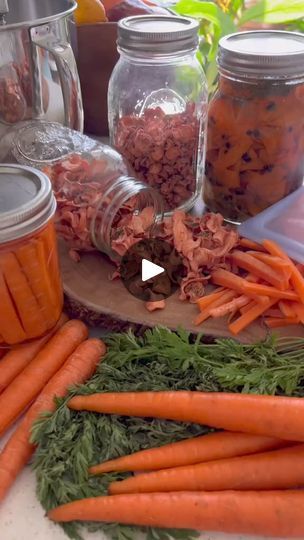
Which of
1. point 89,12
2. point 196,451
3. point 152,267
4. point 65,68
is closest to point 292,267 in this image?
point 152,267

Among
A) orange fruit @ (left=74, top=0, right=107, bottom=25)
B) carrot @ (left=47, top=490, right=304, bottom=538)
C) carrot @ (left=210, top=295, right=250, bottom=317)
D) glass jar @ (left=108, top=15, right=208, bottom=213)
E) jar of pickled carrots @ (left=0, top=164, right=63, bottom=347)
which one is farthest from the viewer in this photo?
orange fruit @ (left=74, top=0, right=107, bottom=25)

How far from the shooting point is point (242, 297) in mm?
915

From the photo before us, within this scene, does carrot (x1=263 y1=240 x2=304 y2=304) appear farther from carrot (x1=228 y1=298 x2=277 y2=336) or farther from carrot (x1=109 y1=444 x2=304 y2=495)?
carrot (x1=109 y1=444 x2=304 y2=495)

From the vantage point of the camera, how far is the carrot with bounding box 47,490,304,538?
677 millimetres

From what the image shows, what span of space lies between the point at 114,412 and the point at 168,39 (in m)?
0.63

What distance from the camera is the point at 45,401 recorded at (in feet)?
2.69

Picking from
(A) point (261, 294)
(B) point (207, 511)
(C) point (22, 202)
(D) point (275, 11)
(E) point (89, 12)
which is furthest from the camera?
(D) point (275, 11)

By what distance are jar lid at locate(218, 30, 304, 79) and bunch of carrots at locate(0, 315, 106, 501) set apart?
1.69ft

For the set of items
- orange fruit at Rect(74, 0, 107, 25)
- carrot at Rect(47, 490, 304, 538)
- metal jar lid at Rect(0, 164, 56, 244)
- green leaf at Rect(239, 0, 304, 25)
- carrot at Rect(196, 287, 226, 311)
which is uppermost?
orange fruit at Rect(74, 0, 107, 25)

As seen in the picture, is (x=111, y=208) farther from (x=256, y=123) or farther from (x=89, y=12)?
(x=89, y=12)

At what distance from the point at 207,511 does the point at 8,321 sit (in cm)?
39

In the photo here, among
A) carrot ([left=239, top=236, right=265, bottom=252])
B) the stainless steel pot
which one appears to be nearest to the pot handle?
the stainless steel pot

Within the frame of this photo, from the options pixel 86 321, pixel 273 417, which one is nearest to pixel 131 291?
pixel 86 321

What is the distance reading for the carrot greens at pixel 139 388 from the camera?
0.71 metres
